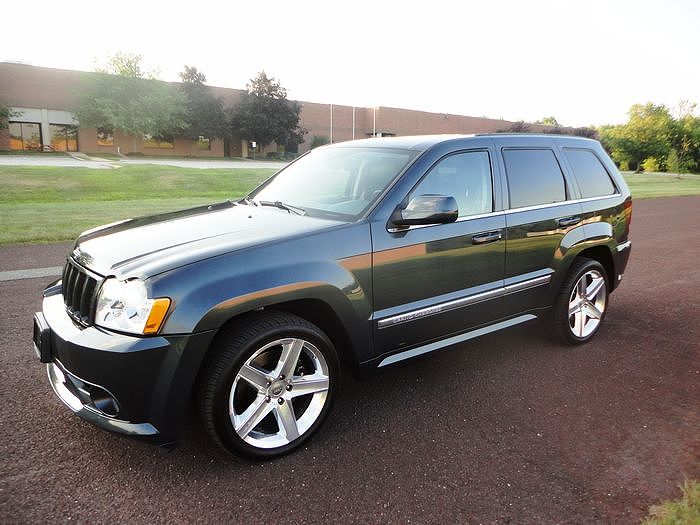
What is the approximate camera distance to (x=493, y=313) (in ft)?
13.0

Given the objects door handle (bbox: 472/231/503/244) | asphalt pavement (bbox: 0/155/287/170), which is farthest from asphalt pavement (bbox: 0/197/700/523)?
asphalt pavement (bbox: 0/155/287/170)

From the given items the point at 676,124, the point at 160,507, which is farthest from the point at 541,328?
the point at 676,124

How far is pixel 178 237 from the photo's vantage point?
10.4 feet

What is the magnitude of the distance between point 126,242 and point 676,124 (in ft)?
266

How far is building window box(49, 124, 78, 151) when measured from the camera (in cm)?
4847

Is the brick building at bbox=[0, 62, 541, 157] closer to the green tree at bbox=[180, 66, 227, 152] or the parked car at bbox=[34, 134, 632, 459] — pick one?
the green tree at bbox=[180, 66, 227, 152]

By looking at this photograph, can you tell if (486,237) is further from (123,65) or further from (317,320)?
(123,65)

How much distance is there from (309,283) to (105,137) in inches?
2157

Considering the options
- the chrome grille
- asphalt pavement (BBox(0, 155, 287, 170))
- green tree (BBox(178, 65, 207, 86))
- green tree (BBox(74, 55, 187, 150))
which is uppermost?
green tree (BBox(178, 65, 207, 86))

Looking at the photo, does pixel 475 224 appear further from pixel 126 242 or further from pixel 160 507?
pixel 160 507

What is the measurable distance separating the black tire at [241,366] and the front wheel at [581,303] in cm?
238

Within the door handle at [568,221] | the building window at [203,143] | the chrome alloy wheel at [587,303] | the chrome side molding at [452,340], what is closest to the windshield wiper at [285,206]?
the chrome side molding at [452,340]

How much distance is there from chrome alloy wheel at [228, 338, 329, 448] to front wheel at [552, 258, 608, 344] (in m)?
2.44

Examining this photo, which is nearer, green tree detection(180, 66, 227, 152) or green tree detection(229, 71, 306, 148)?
green tree detection(180, 66, 227, 152)
